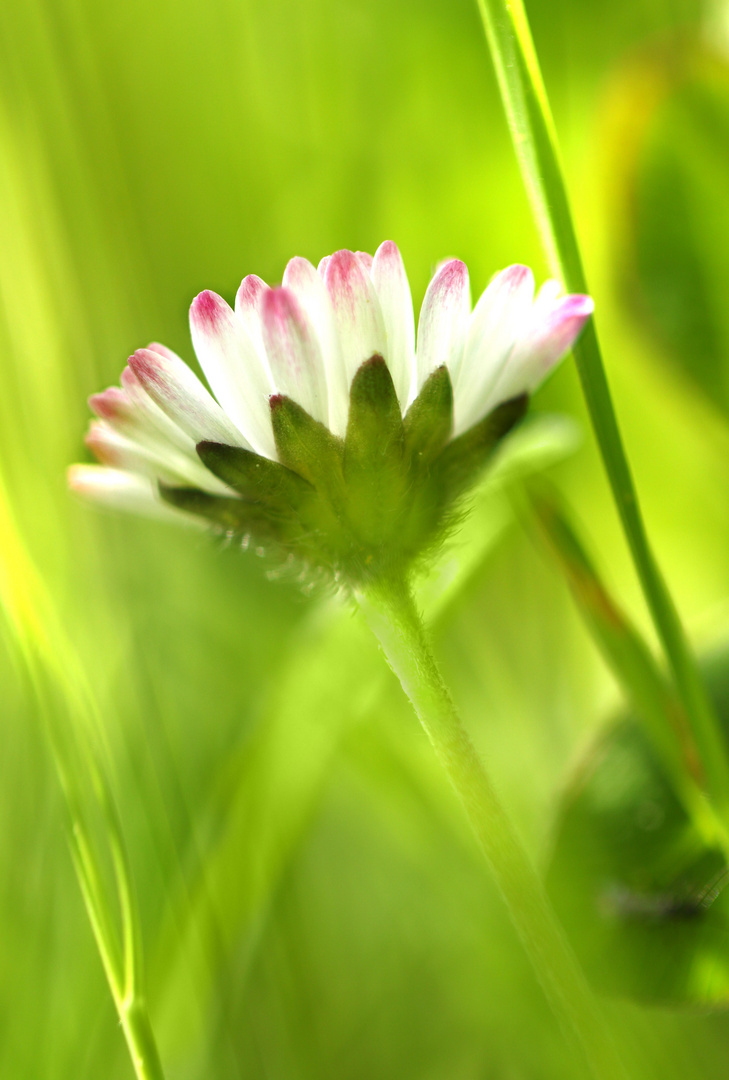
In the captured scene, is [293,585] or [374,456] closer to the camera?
[374,456]

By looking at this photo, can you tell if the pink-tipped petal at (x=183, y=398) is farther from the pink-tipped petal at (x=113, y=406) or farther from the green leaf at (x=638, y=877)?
the green leaf at (x=638, y=877)

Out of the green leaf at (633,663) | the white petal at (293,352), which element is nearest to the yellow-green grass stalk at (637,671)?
the green leaf at (633,663)

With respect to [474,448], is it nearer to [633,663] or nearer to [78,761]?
[633,663]

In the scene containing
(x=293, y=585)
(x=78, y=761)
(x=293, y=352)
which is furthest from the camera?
(x=293, y=585)

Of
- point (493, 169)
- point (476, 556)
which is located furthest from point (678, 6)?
point (476, 556)

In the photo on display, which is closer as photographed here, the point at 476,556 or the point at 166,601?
the point at 476,556

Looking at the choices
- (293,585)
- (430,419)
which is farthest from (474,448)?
(293,585)

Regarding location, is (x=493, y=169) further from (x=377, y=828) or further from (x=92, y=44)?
(x=377, y=828)
